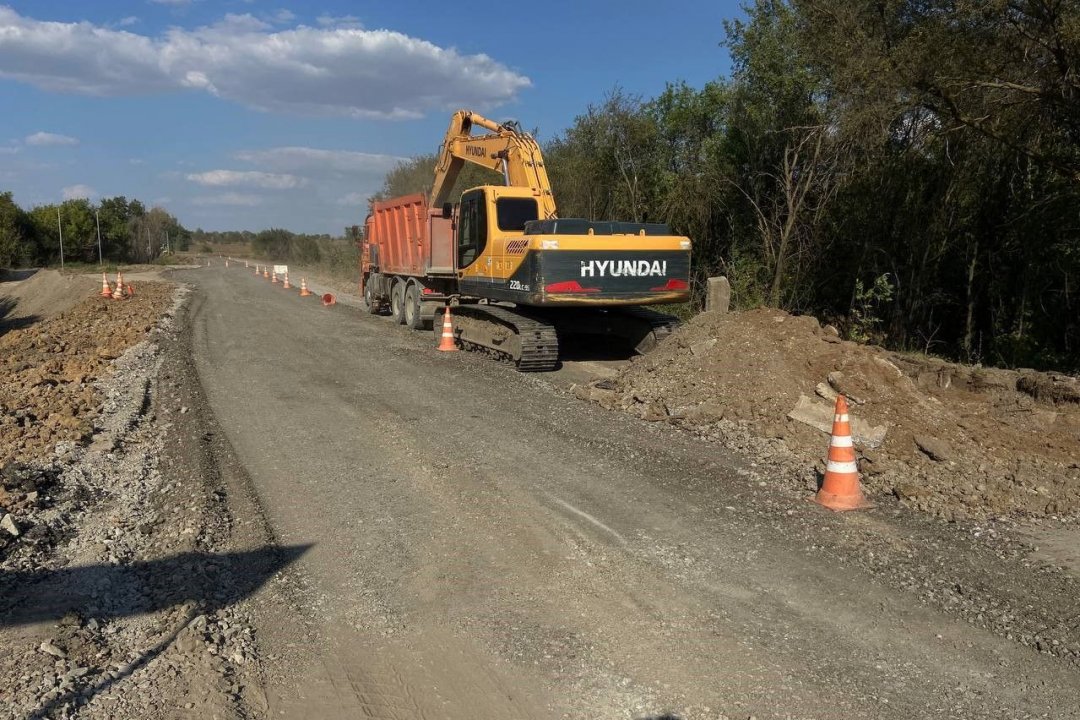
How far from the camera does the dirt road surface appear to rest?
3395mm

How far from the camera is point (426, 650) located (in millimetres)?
3738

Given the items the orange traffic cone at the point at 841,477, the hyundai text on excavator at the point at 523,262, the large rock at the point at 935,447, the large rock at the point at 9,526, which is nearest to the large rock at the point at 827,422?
the large rock at the point at 935,447

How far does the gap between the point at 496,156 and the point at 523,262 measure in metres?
4.34

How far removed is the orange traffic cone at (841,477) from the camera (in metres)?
5.77

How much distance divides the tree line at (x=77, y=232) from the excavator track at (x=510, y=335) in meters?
49.0

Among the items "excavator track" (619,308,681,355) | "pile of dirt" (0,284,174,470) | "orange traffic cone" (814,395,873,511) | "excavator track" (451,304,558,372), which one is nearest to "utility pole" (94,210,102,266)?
"pile of dirt" (0,284,174,470)

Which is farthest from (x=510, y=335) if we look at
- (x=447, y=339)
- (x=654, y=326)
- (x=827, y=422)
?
(x=827, y=422)

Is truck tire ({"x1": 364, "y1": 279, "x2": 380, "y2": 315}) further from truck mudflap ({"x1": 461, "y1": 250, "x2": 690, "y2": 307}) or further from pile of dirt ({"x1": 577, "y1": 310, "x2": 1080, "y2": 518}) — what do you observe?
pile of dirt ({"x1": 577, "y1": 310, "x2": 1080, "y2": 518})

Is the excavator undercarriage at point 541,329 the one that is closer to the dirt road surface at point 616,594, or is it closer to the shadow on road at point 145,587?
the dirt road surface at point 616,594

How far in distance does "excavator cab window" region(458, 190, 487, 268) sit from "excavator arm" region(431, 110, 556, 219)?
2.92 ft

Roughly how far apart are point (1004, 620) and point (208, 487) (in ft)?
18.2

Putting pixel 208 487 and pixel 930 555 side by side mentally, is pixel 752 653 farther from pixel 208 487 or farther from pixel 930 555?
pixel 208 487

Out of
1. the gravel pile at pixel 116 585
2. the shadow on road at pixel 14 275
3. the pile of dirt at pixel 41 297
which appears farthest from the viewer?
the shadow on road at pixel 14 275

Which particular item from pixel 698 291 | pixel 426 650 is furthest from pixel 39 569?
pixel 698 291
